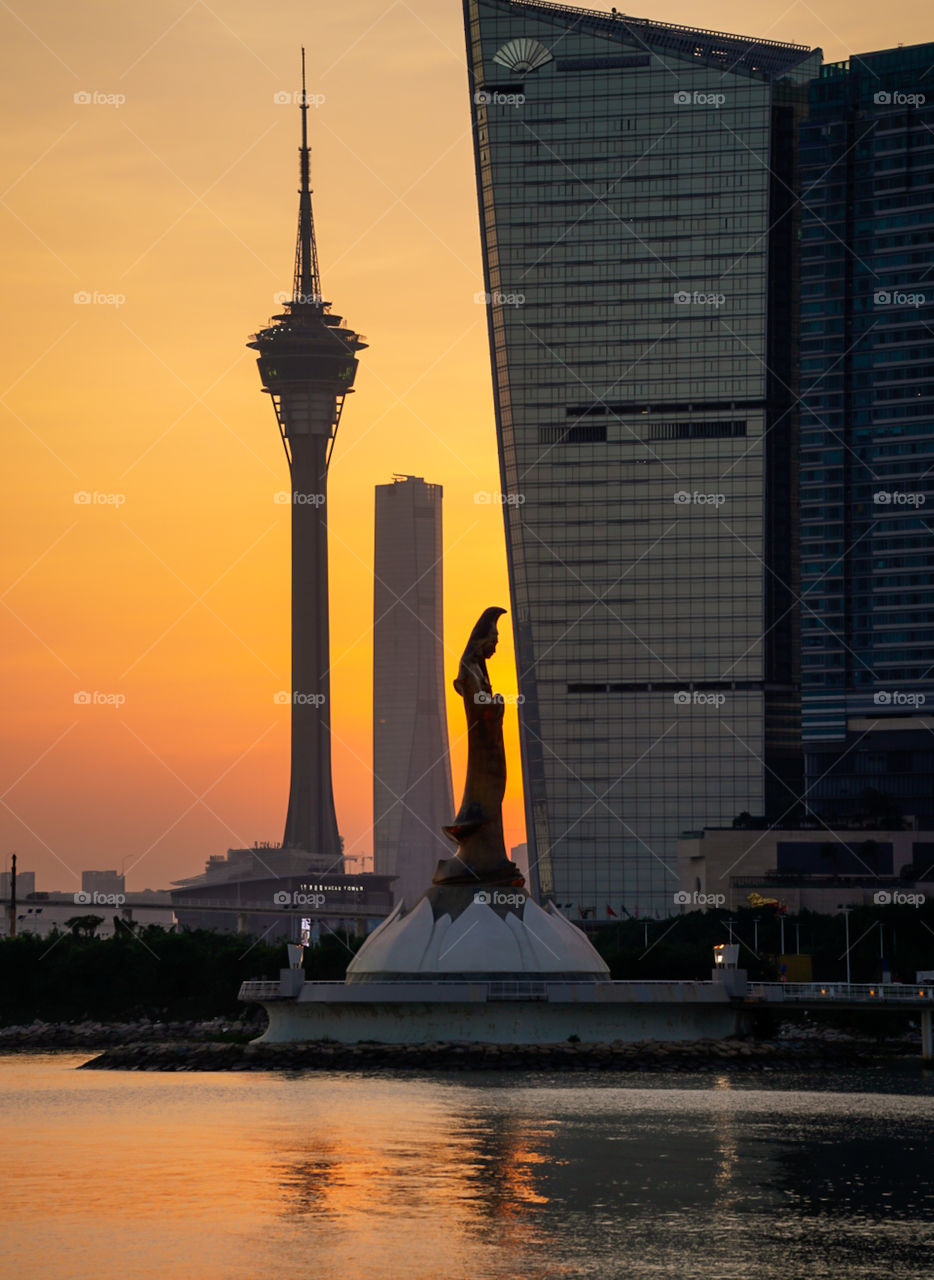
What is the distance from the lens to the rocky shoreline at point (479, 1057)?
89875 mm

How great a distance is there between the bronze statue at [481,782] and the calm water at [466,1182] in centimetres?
1861

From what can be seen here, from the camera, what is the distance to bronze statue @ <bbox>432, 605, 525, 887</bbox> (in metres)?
98.6

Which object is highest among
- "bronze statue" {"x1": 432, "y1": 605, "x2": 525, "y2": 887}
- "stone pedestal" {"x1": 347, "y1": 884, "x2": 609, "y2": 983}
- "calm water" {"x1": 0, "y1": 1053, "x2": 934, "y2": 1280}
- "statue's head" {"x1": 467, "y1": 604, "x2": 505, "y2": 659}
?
"statue's head" {"x1": 467, "y1": 604, "x2": 505, "y2": 659}

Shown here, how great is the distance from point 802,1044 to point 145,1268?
207ft

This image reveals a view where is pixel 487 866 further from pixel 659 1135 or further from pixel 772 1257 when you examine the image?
pixel 772 1257

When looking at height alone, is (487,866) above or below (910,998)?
above

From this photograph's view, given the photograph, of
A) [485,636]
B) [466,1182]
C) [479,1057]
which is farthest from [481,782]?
[466,1182]

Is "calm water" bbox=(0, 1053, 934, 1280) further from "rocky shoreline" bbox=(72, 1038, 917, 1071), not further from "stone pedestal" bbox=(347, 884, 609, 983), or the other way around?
"stone pedestal" bbox=(347, 884, 609, 983)

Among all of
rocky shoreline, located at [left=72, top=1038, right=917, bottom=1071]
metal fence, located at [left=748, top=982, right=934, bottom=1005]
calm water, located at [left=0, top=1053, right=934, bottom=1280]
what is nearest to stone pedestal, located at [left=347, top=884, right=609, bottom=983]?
rocky shoreline, located at [left=72, top=1038, right=917, bottom=1071]

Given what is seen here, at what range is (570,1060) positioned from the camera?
295ft

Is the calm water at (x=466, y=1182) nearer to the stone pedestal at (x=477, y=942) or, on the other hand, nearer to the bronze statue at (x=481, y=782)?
the stone pedestal at (x=477, y=942)

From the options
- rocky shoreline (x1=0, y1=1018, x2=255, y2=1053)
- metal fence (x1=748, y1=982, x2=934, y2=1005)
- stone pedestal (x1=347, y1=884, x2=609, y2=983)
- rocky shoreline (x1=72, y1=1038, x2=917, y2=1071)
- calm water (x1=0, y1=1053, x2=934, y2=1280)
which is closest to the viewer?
calm water (x1=0, y1=1053, x2=934, y2=1280)

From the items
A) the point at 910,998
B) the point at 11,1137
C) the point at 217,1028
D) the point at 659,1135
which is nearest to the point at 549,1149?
the point at 659,1135

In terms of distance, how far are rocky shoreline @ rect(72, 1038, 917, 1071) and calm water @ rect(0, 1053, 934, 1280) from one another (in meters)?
8.69
